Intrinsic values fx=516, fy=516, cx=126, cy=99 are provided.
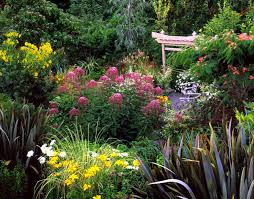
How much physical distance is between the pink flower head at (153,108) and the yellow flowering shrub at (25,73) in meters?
1.86

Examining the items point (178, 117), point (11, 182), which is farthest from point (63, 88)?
point (11, 182)

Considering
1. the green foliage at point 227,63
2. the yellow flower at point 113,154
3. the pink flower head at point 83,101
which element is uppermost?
the green foliage at point 227,63

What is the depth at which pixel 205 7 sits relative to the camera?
1345 centimetres

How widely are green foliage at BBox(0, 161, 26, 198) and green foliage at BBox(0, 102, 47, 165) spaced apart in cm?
26

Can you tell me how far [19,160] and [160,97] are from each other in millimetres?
2799

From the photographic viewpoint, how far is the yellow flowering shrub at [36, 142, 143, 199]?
488 centimetres

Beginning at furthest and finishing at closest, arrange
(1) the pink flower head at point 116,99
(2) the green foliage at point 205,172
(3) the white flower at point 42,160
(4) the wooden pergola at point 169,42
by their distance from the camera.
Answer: (4) the wooden pergola at point 169,42, (1) the pink flower head at point 116,99, (3) the white flower at point 42,160, (2) the green foliage at point 205,172

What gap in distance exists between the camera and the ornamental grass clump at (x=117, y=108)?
6805mm

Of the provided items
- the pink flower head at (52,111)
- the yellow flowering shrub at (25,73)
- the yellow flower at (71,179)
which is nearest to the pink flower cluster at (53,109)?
the pink flower head at (52,111)

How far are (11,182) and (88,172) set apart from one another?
0.83 meters

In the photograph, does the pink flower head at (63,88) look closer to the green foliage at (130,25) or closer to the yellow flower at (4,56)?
the yellow flower at (4,56)

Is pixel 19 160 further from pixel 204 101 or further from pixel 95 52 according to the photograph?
pixel 95 52

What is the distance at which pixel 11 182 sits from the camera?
5094 millimetres

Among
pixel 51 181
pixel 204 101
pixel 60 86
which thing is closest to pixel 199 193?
pixel 51 181
